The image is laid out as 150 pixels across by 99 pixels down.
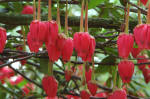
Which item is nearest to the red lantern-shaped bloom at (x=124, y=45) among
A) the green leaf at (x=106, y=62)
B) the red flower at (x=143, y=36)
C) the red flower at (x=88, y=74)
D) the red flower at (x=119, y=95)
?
the red flower at (x=143, y=36)

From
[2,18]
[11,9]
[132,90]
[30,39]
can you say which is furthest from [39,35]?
[132,90]

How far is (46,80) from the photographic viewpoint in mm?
1321

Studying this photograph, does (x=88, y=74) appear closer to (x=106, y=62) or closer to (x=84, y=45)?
(x=106, y=62)

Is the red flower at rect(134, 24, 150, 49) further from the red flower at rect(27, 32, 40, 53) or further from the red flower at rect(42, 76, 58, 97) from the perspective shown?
the red flower at rect(42, 76, 58, 97)

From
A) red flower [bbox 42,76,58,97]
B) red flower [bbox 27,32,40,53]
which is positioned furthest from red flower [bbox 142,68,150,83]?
red flower [bbox 27,32,40,53]

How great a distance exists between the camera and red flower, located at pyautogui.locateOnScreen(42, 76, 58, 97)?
126 cm

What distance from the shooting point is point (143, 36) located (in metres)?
0.98

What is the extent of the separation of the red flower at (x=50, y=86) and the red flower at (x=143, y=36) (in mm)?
433

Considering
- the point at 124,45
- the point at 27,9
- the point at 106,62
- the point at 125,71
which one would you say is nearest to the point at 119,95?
the point at 125,71

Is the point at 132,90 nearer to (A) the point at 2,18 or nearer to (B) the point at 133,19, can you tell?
(B) the point at 133,19

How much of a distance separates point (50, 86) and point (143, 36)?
1.54ft

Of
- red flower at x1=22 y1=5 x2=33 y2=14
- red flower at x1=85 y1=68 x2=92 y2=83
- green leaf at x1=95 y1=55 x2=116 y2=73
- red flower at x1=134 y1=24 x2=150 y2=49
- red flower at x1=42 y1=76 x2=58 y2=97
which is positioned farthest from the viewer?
red flower at x1=22 y1=5 x2=33 y2=14

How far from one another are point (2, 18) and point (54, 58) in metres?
0.44

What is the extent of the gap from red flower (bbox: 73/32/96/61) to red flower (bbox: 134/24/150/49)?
0.15 meters
